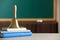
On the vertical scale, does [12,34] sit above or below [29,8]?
below

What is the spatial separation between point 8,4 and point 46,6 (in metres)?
0.77

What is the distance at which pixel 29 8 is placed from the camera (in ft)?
11.3

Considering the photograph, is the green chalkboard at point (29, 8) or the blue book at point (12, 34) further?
the green chalkboard at point (29, 8)

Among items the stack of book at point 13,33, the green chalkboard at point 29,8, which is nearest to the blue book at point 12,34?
the stack of book at point 13,33

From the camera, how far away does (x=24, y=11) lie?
11.2 feet

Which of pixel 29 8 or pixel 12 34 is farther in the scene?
pixel 29 8

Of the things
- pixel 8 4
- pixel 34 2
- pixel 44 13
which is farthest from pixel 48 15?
pixel 8 4

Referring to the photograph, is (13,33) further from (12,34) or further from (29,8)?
(29,8)

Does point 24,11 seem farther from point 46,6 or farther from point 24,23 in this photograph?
point 46,6

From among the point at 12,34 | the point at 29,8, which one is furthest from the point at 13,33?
the point at 29,8

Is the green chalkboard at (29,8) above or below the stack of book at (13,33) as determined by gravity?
above

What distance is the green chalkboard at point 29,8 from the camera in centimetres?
343

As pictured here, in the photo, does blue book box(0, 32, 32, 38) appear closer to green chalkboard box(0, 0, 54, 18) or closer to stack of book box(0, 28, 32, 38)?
stack of book box(0, 28, 32, 38)

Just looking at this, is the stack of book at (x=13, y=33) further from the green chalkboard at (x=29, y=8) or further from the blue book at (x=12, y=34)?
the green chalkboard at (x=29, y=8)
